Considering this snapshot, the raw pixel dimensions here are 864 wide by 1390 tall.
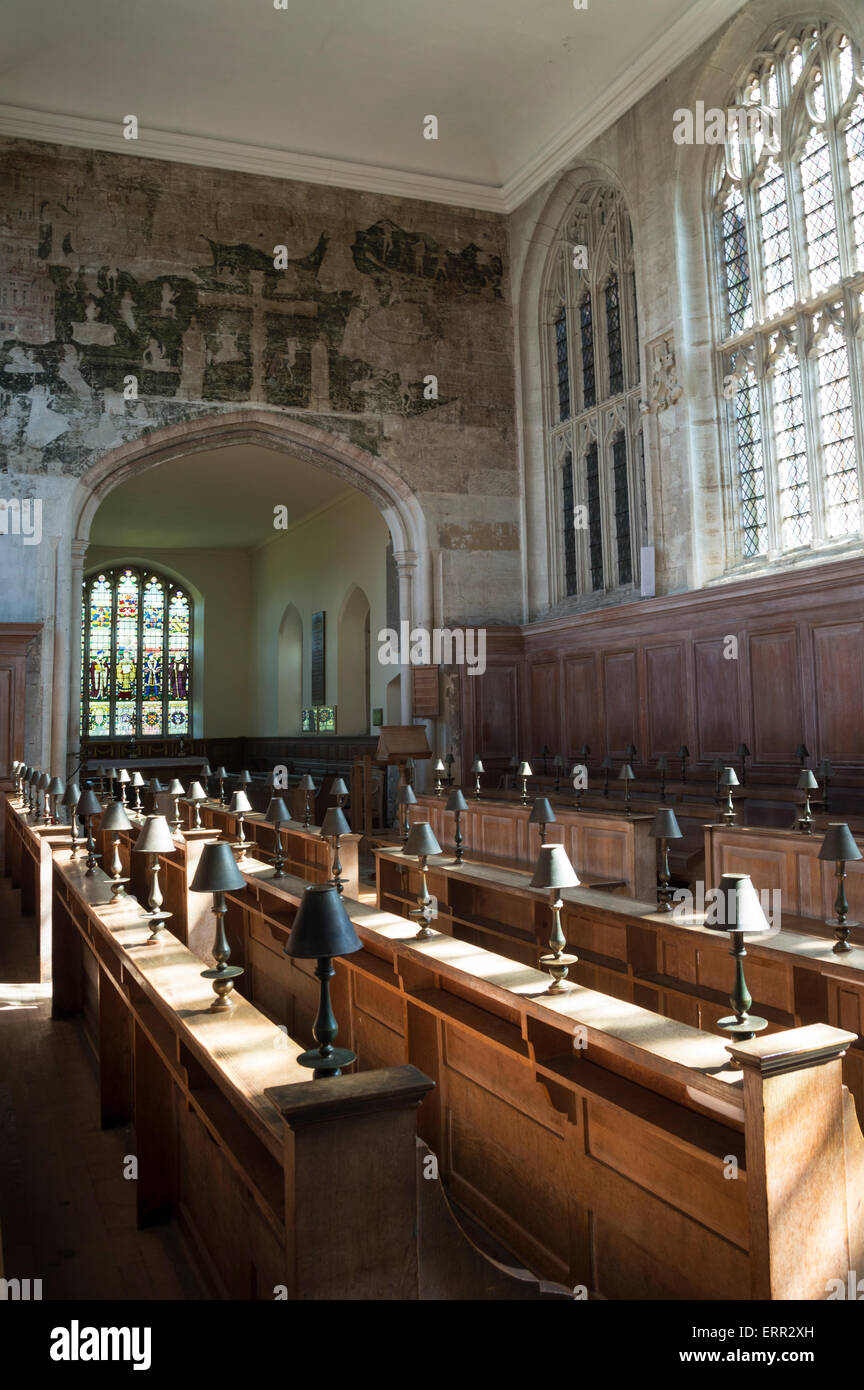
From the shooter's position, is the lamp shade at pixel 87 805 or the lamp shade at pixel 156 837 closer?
the lamp shade at pixel 156 837

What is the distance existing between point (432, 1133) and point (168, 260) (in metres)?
12.6

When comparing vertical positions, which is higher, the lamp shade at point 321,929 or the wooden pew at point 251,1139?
the lamp shade at point 321,929

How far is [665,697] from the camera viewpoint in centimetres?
1112

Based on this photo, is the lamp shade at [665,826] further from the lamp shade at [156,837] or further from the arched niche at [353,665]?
the arched niche at [353,665]

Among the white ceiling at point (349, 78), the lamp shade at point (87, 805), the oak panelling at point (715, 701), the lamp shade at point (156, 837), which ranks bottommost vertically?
the lamp shade at point (156, 837)

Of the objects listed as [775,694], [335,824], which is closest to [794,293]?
[775,694]

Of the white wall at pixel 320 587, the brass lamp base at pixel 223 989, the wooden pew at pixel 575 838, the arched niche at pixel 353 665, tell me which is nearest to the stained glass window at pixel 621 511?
the wooden pew at pixel 575 838

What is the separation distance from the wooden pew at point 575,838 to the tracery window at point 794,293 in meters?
4.57

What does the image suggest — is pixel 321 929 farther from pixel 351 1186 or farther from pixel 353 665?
pixel 353 665

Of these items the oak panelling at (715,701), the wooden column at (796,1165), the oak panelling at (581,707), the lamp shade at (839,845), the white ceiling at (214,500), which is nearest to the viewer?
the wooden column at (796,1165)

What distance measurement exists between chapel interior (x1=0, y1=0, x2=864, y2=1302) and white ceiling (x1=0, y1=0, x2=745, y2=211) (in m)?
0.06

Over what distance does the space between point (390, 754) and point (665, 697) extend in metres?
3.45

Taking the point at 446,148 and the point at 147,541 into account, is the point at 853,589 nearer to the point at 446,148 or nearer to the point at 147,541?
the point at 446,148

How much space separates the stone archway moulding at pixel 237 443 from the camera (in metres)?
12.6
